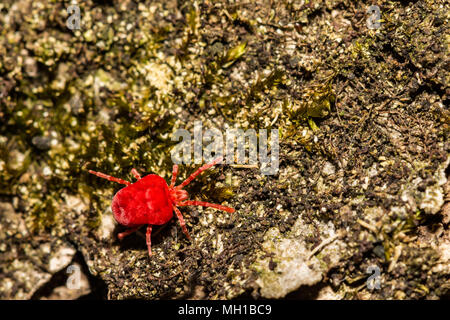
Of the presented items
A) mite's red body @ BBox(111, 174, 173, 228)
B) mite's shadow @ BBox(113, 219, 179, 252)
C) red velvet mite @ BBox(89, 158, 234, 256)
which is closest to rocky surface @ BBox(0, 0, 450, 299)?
mite's shadow @ BBox(113, 219, 179, 252)

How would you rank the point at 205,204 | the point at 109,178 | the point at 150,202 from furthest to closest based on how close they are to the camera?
Result: the point at 109,178 → the point at 205,204 → the point at 150,202

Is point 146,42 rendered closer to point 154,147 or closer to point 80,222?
point 154,147

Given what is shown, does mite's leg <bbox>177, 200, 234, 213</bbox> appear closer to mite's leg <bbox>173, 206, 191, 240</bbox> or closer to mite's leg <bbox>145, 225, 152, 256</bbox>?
mite's leg <bbox>173, 206, 191, 240</bbox>

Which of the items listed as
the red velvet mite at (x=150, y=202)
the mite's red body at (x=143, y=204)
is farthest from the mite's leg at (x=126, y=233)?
the mite's red body at (x=143, y=204)

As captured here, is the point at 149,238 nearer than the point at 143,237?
Yes

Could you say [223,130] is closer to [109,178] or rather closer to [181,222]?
[181,222]

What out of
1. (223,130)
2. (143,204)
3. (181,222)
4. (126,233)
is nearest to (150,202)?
(143,204)
